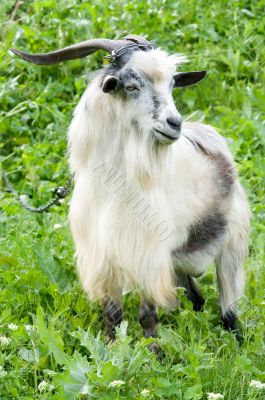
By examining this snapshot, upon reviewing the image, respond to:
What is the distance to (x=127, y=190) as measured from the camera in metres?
4.85

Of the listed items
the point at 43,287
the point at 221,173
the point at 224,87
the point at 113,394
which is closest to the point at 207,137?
the point at 221,173

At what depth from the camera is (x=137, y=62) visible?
15.2ft

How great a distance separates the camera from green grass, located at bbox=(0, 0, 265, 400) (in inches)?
174

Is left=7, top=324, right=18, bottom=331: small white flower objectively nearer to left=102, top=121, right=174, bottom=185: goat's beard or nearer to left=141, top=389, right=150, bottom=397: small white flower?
left=141, top=389, right=150, bottom=397: small white flower

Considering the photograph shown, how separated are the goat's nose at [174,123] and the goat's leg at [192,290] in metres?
1.57

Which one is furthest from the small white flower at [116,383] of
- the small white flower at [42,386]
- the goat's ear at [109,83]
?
the goat's ear at [109,83]

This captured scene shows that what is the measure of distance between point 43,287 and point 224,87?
3.54m

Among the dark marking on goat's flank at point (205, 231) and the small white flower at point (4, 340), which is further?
the dark marking on goat's flank at point (205, 231)

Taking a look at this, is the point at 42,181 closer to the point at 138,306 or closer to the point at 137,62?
the point at 138,306

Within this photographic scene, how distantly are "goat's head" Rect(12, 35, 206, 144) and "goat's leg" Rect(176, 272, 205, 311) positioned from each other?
148cm

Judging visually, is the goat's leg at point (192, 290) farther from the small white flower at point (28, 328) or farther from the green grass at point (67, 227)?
the small white flower at point (28, 328)

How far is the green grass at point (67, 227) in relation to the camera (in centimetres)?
443

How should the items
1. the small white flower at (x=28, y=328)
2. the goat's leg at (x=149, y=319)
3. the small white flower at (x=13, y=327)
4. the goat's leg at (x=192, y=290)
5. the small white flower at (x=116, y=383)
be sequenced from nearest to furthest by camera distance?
the small white flower at (x=116, y=383), the small white flower at (x=13, y=327), the small white flower at (x=28, y=328), the goat's leg at (x=149, y=319), the goat's leg at (x=192, y=290)

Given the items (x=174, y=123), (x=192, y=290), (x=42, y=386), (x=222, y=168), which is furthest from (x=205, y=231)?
(x=42, y=386)
